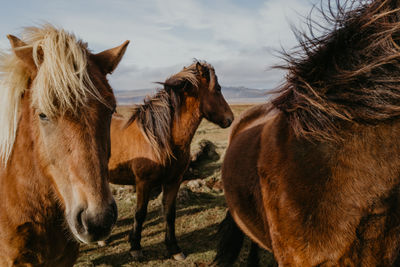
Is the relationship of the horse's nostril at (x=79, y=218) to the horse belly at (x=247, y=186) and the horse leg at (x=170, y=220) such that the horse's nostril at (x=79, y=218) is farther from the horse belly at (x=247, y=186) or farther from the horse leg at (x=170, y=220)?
the horse leg at (x=170, y=220)

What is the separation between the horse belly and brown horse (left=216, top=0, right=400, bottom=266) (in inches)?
12.2

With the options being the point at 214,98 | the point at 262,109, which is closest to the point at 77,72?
the point at 262,109

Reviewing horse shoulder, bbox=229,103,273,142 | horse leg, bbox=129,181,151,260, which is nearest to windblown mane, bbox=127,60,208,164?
horse leg, bbox=129,181,151,260

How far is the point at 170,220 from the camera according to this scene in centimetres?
434

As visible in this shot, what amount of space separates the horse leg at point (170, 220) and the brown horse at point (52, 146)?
7.75 feet

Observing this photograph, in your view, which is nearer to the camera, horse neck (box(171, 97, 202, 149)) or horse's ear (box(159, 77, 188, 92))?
horse neck (box(171, 97, 202, 149))

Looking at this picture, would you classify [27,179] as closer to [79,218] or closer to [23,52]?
[79,218]

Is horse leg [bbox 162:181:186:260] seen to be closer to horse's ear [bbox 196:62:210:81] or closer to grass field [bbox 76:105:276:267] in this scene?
grass field [bbox 76:105:276:267]

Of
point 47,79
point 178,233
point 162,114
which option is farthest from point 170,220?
point 47,79

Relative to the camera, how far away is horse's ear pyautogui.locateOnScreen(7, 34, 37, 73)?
160 cm

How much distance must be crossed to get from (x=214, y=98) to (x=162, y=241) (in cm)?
272

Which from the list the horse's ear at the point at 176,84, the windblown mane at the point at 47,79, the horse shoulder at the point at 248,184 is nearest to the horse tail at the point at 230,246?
the horse shoulder at the point at 248,184

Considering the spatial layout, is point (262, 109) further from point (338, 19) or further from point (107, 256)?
point (107, 256)

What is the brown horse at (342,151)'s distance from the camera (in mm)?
1304
